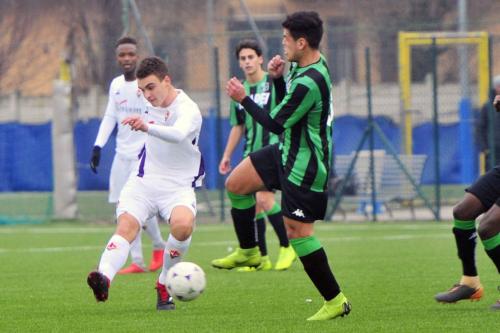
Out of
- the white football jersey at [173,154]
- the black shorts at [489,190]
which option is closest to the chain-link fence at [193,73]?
the white football jersey at [173,154]

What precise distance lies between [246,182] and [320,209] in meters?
2.56

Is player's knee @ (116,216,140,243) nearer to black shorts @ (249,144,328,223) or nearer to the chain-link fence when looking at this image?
black shorts @ (249,144,328,223)

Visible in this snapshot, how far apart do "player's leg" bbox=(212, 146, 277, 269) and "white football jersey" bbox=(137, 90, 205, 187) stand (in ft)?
4.74

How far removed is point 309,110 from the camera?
8.12 metres

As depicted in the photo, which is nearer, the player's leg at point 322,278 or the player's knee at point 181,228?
the player's leg at point 322,278

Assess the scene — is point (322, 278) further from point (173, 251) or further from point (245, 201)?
point (245, 201)

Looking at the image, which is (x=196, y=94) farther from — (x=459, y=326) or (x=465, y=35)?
(x=459, y=326)

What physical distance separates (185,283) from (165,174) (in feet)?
3.67

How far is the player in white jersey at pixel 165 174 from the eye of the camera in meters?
8.77

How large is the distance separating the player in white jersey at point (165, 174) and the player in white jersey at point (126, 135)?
281cm

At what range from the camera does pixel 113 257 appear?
331 inches

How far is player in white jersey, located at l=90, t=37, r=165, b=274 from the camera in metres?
12.2

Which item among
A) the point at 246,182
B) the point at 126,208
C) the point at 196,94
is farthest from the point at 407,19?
the point at 126,208

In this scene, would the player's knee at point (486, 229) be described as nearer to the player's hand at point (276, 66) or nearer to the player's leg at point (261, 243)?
the player's hand at point (276, 66)
